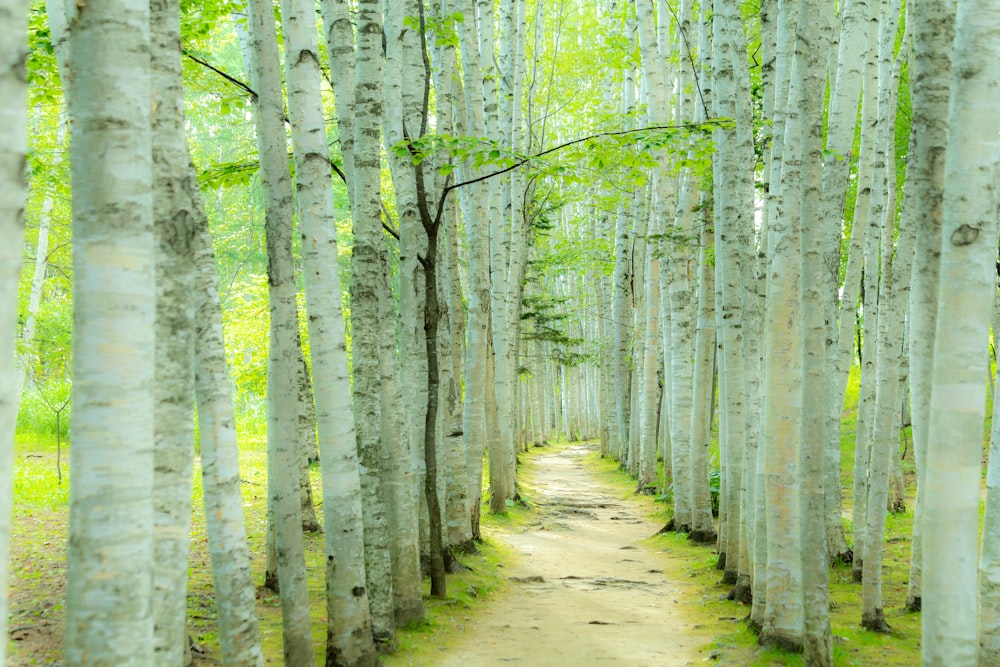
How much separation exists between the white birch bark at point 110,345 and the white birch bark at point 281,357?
2.76m

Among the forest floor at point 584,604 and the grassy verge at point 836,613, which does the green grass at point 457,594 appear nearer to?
the grassy verge at point 836,613

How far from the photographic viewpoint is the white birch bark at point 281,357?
522cm

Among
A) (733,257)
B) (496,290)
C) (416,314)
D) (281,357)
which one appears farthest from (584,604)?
(496,290)

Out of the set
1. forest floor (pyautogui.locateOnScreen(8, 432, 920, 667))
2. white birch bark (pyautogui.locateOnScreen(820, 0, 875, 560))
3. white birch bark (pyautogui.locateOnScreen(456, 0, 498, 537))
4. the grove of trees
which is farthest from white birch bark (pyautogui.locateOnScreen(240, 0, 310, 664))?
white birch bark (pyautogui.locateOnScreen(456, 0, 498, 537))

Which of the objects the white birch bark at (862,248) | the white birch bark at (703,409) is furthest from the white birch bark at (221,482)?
the white birch bark at (703,409)

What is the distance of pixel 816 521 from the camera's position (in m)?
5.38

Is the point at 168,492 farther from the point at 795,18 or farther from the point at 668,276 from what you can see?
the point at 668,276

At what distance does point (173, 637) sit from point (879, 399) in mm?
6025

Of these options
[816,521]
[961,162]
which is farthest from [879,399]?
[961,162]

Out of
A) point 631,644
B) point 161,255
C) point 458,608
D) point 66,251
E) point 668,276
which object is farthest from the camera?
point 66,251

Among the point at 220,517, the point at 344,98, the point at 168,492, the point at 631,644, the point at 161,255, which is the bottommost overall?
the point at 631,644

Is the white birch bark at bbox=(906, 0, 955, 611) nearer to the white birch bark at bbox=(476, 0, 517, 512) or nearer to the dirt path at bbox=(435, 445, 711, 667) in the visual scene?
the dirt path at bbox=(435, 445, 711, 667)

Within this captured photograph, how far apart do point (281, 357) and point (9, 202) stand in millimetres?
3534

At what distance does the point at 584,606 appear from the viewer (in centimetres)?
861
